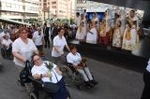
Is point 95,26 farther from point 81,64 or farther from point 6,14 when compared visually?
point 6,14

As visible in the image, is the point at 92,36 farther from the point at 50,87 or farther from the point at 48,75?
the point at 50,87

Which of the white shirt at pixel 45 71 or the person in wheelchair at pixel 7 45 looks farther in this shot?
the person in wheelchair at pixel 7 45

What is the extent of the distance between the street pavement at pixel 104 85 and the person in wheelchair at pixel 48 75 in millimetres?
1291

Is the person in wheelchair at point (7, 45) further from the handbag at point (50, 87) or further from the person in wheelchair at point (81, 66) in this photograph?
the handbag at point (50, 87)

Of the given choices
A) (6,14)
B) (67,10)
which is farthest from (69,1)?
(6,14)

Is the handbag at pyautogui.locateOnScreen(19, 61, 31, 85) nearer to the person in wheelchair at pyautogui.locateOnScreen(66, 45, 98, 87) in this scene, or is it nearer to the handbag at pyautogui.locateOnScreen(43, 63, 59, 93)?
the handbag at pyautogui.locateOnScreen(43, 63, 59, 93)

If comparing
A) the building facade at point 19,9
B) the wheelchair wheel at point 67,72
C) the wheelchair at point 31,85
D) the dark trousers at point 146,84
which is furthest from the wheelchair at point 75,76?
the building facade at point 19,9

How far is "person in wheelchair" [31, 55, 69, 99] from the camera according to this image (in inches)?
247

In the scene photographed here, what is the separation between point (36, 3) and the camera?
10694 cm

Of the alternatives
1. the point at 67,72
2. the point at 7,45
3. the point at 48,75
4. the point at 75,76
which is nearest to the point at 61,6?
the point at 7,45

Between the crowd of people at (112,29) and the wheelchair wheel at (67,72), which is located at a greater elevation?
the crowd of people at (112,29)

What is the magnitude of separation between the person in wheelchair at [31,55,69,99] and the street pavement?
1.29 meters

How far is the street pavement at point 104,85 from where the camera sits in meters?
7.72

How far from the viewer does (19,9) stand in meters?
91.4
